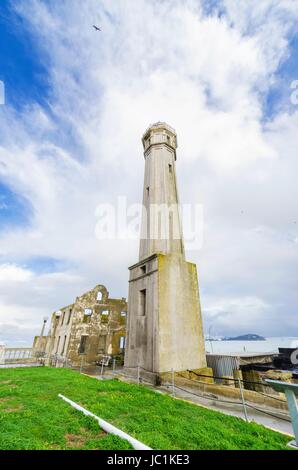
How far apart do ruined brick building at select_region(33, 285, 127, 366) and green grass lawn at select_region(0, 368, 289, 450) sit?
15699 millimetres

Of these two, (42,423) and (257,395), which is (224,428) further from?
(42,423)

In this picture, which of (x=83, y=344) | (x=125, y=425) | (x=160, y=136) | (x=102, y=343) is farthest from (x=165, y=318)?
(x=83, y=344)

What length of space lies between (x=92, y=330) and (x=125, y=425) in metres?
19.7

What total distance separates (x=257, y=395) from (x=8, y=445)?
6768 millimetres

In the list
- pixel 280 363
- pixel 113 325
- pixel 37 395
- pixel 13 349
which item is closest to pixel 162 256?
pixel 37 395

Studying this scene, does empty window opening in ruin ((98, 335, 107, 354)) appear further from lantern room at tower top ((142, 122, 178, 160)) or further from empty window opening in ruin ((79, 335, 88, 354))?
lantern room at tower top ((142, 122, 178, 160))

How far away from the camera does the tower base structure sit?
10.9 m

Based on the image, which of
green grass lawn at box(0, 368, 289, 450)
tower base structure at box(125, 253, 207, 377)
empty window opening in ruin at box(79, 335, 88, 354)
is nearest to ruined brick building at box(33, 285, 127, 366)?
empty window opening in ruin at box(79, 335, 88, 354)

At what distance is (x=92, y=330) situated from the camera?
22875mm

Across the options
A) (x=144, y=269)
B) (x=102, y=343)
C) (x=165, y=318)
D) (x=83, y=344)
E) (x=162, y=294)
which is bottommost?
(x=83, y=344)

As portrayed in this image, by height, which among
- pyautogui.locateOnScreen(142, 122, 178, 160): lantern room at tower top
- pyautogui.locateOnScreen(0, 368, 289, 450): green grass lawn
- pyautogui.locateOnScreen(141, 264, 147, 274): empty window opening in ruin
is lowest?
pyautogui.locateOnScreen(0, 368, 289, 450): green grass lawn

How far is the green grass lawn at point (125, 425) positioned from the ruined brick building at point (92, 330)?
15699 millimetres

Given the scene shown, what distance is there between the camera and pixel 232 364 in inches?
566

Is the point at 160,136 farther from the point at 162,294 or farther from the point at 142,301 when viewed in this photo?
the point at 142,301
